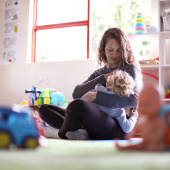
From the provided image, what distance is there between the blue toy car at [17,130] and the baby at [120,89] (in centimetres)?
95

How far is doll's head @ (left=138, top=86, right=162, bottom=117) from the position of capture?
0.60 m

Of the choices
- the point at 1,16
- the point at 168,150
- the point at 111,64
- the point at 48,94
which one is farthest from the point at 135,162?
the point at 1,16

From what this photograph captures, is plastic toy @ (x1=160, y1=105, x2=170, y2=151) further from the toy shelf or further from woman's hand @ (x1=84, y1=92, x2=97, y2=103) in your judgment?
the toy shelf

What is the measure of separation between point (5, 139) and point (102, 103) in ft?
3.40

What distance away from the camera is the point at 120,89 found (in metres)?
1.51

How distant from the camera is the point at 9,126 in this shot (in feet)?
1.85

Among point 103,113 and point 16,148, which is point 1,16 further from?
point 16,148

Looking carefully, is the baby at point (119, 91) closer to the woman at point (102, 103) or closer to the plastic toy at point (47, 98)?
the woman at point (102, 103)

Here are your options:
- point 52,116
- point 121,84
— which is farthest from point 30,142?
point 52,116

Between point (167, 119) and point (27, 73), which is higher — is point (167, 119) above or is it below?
below

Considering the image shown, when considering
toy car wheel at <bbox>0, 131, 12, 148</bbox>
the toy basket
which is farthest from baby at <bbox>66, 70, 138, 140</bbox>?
the toy basket

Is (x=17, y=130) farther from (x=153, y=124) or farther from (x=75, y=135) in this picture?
(x=75, y=135)

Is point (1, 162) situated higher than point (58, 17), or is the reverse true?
point (58, 17)

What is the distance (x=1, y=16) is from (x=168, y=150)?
3.70 metres
